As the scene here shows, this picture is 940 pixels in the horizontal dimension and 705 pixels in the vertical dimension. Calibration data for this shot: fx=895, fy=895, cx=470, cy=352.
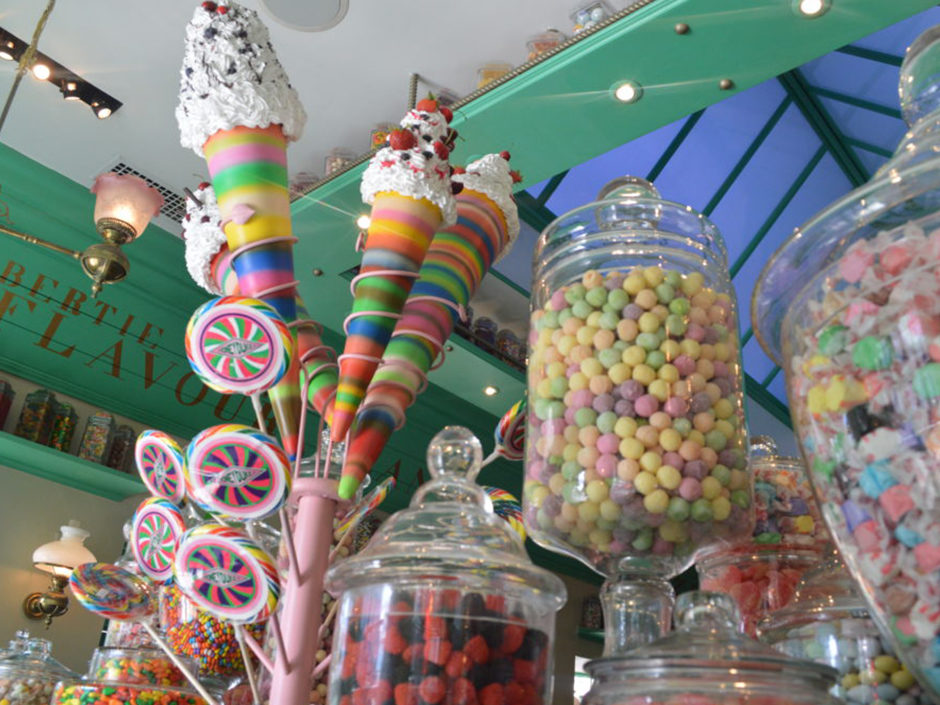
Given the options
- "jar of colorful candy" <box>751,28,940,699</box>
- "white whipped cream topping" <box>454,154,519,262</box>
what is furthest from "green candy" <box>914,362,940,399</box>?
"white whipped cream topping" <box>454,154,519,262</box>

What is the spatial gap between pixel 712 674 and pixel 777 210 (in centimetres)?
499

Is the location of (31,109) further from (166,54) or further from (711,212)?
(711,212)

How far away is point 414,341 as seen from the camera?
115 cm

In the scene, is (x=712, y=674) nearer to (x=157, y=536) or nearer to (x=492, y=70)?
(x=157, y=536)

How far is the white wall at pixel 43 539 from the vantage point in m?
4.02

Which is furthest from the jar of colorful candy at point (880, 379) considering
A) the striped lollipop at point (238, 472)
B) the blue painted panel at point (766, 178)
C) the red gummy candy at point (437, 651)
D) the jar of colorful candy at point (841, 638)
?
the blue painted panel at point (766, 178)

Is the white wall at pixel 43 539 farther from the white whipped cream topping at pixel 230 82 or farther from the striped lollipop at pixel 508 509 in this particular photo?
the striped lollipop at pixel 508 509

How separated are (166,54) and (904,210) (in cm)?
326

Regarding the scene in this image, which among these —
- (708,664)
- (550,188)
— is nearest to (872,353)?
(708,664)

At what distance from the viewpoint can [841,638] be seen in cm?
72

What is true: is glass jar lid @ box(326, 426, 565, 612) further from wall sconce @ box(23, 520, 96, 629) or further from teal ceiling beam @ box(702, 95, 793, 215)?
teal ceiling beam @ box(702, 95, 793, 215)

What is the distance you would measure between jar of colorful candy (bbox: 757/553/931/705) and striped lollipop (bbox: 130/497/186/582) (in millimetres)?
646

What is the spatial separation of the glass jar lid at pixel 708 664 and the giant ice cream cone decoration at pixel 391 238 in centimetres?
51

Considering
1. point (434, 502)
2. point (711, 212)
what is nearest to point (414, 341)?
point (434, 502)
